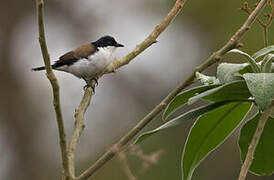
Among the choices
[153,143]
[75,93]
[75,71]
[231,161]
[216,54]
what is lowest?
[231,161]

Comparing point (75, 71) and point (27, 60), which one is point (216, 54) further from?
point (27, 60)

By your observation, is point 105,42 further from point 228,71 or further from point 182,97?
point 228,71

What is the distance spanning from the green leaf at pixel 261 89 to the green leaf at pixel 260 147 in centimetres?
27

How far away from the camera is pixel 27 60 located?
22.5 ft

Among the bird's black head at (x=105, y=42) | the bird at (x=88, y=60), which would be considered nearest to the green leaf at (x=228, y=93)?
the bird at (x=88, y=60)

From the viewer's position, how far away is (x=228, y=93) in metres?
1.55

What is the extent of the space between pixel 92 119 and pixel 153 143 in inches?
28.0

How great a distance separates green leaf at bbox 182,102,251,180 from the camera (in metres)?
1.67

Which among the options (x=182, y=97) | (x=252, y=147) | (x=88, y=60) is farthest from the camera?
(x=88, y=60)

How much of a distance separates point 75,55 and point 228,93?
293 cm

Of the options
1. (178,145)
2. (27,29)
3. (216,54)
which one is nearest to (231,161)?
(178,145)

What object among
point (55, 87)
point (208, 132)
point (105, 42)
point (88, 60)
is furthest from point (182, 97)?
point (105, 42)

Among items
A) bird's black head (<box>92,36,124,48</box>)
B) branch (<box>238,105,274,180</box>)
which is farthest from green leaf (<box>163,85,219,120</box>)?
bird's black head (<box>92,36,124,48</box>)

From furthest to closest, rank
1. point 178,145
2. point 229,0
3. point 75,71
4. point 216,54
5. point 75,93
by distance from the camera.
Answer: point 229,0 → point 178,145 → point 75,93 → point 75,71 → point 216,54
